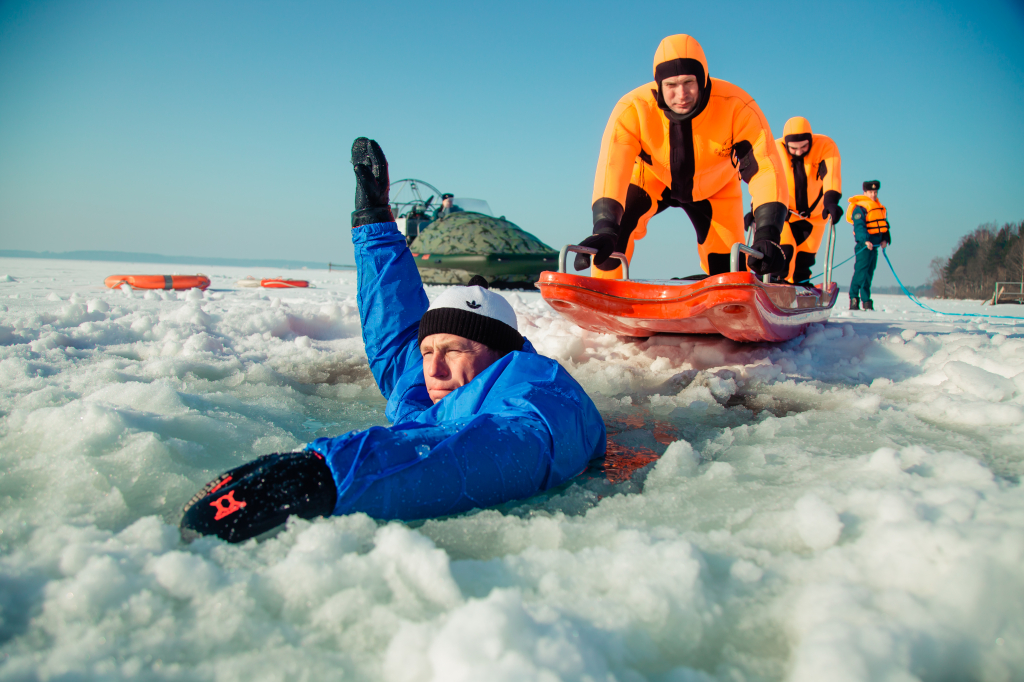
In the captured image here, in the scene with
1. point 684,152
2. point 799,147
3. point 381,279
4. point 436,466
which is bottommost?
point 436,466

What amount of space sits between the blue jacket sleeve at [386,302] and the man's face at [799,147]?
16.3 feet

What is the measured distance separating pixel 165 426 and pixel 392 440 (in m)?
0.85

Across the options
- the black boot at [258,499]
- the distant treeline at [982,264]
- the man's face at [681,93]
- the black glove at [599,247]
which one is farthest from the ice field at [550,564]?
the distant treeline at [982,264]

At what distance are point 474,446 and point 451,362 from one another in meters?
0.58

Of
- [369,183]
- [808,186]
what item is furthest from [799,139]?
[369,183]

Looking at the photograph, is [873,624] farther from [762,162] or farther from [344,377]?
[762,162]

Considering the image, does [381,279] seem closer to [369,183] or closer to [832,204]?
[369,183]

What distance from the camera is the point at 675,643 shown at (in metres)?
0.80

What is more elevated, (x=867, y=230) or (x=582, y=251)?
(x=867, y=230)

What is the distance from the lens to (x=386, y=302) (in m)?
2.13

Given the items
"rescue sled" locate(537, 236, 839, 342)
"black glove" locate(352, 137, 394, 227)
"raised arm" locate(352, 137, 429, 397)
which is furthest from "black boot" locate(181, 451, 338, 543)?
"rescue sled" locate(537, 236, 839, 342)

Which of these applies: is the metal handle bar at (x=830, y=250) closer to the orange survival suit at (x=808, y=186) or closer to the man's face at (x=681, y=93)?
the orange survival suit at (x=808, y=186)

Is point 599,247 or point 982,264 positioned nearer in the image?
point 599,247

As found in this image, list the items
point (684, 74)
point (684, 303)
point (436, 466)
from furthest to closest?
point (684, 74)
point (684, 303)
point (436, 466)
